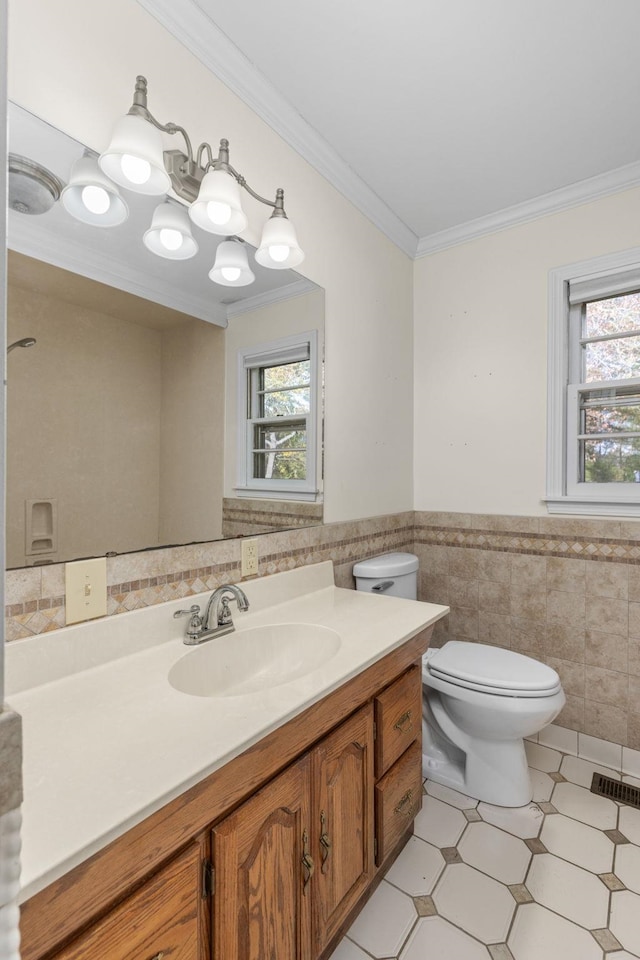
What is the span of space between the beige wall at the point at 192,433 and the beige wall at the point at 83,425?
0.03 m

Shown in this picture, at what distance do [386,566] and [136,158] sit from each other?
5.36 feet

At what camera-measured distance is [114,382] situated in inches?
46.6

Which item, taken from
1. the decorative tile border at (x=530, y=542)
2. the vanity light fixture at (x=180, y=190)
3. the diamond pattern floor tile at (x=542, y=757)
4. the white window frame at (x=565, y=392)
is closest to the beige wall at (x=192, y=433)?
the vanity light fixture at (x=180, y=190)

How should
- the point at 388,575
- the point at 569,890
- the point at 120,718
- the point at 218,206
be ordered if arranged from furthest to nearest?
the point at 388,575 < the point at 569,890 < the point at 218,206 < the point at 120,718

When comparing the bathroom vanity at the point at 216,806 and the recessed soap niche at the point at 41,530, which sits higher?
the recessed soap niche at the point at 41,530

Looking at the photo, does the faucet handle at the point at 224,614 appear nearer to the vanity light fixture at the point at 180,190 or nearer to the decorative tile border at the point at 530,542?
the vanity light fixture at the point at 180,190

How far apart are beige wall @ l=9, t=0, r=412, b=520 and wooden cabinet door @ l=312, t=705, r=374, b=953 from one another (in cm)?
90

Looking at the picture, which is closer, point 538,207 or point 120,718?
point 120,718

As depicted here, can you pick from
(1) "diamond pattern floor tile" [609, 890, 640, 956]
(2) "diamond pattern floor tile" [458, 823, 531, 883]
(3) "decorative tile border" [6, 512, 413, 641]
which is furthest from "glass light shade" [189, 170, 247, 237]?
(1) "diamond pattern floor tile" [609, 890, 640, 956]

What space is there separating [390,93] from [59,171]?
3.84 feet

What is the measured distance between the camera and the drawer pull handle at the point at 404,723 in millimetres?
1381

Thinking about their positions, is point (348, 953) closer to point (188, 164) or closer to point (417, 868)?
point (417, 868)

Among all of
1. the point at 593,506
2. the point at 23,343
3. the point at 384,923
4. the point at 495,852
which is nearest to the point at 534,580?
the point at 593,506

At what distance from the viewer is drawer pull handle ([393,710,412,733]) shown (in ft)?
4.53
